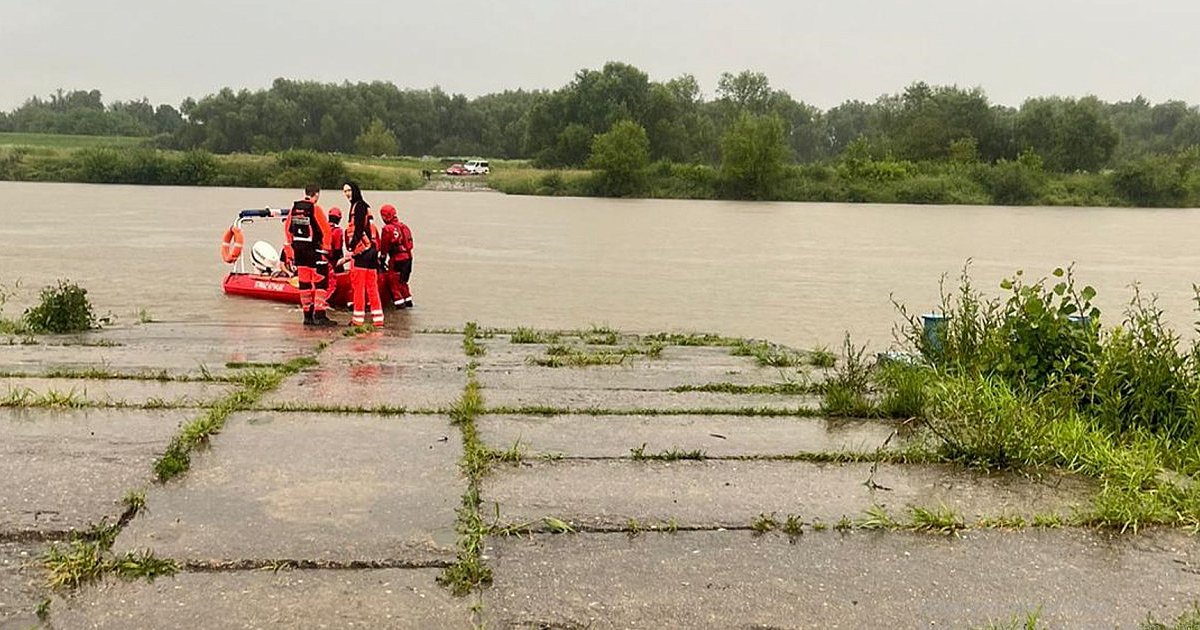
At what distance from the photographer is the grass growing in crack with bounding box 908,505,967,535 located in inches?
181

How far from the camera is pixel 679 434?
6305mm

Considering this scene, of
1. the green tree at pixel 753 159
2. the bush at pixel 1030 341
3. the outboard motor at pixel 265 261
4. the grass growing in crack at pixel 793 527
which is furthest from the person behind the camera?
the green tree at pixel 753 159

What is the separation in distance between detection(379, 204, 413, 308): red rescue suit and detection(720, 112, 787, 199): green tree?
1998 inches

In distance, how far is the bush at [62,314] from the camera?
1052cm

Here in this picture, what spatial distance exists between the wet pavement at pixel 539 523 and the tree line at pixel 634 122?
59.5m

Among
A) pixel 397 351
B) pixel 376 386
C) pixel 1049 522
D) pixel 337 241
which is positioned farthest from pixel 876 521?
pixel 337 241

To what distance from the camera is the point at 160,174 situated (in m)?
61.0

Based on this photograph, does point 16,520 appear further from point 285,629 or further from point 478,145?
point 478,145

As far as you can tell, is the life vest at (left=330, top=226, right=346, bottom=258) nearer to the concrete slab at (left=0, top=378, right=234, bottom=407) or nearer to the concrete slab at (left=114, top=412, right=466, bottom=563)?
the concrete slab at (left=0, top=378, right=234, bottom=407)

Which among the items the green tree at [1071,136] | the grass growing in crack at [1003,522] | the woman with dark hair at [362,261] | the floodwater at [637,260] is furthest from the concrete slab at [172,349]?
the green tree at [1071,136]

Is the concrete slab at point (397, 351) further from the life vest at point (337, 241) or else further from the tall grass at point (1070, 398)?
the tall grass at point (1070, 398)

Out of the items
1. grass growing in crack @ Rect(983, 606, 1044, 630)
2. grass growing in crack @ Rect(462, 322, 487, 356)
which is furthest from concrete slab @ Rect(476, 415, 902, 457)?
grass growing in crack @ Rect(462, 322, 487, 356)

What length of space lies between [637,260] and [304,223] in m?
14.4

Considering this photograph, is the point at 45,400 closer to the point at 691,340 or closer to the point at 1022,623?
the point at 1022,623
